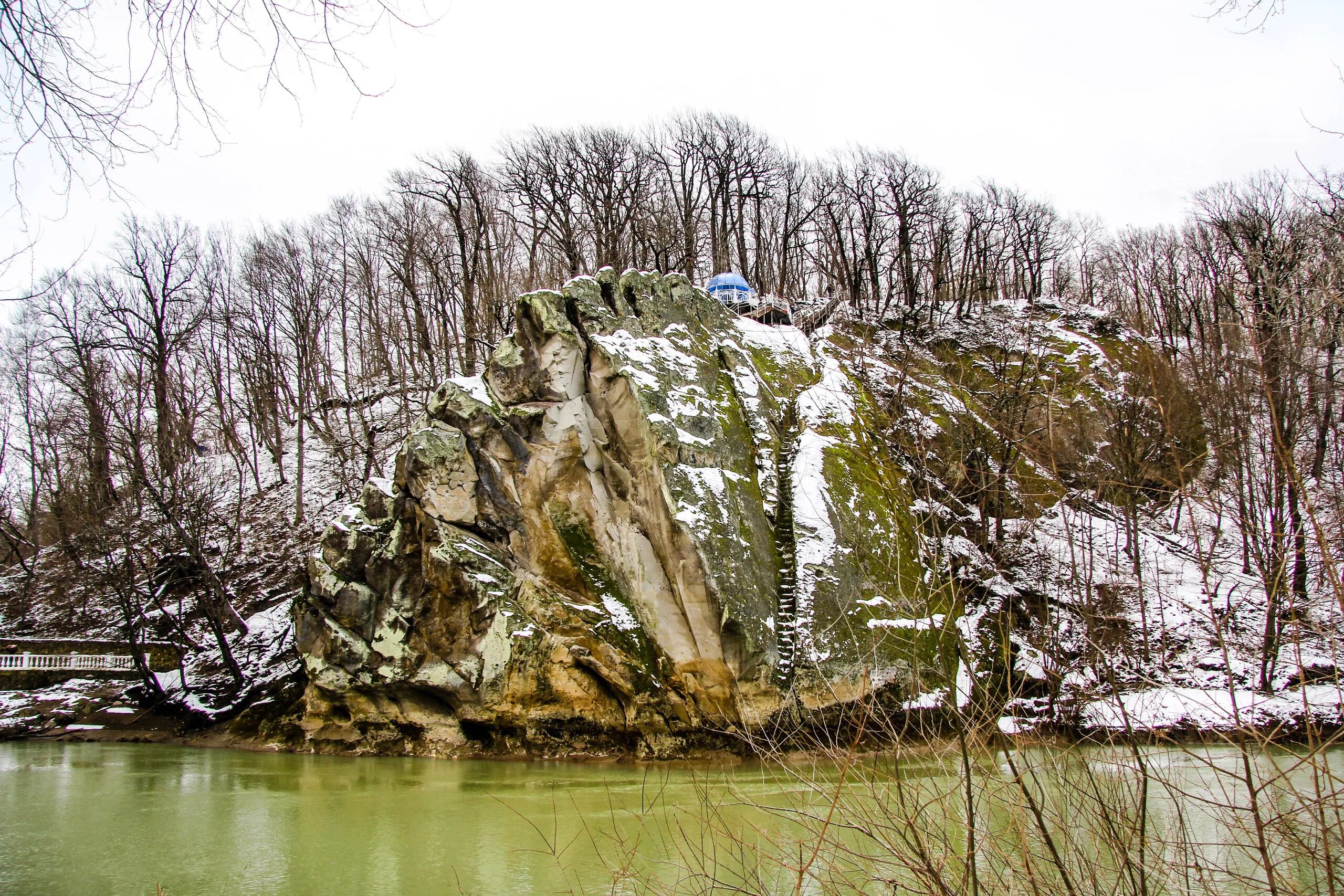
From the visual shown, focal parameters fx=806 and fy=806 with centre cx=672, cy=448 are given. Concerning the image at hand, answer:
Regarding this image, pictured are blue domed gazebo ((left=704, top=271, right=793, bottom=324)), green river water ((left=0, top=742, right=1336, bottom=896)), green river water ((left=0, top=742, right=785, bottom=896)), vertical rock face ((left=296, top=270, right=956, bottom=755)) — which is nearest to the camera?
green river water ((left=0, top=742, right=1336, bottom=896))

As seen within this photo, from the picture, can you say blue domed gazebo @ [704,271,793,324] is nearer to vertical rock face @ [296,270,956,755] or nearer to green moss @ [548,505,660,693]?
vertical rock face @ [296,270,956,755]

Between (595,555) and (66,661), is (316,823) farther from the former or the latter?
(66,661)

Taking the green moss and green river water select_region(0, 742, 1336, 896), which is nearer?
green river water select_region(0, 742, 1336, 896)

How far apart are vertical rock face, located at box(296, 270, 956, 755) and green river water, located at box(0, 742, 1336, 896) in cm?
129

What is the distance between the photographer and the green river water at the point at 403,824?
5848mm

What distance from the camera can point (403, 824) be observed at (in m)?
9.12

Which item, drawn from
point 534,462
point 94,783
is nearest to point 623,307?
point 534,462

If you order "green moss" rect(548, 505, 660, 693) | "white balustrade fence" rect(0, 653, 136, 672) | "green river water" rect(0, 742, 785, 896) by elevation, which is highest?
"green moss" rect(548, 505, 660, 693)

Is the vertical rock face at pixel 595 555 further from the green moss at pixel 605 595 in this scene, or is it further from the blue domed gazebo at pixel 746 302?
the blue domed gazebo at pixel 746 302

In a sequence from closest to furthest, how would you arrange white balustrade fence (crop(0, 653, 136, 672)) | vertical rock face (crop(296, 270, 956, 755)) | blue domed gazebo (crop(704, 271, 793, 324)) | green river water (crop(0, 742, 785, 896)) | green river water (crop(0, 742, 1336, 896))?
green river water (crop(0, 742, 1336, 896))
green river water (crop(0, 742, 785, 896))
vertical rock face (crop(296, 270, 956, 755))
white balustrade fence (crop(0, 653, 136, 672))
blue domed gazebo (crop(704, 271, 793, 324))

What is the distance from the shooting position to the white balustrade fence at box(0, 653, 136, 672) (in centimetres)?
1873

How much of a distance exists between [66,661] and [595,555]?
45.7 feet

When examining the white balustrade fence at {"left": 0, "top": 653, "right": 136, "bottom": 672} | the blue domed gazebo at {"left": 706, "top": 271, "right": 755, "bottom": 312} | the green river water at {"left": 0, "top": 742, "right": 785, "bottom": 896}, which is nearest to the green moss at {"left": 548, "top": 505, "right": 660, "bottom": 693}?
the green river water at {"left": 0, "top": 742, "right": 785, "bottom": 896}

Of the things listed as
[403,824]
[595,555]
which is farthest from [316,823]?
[595,555]
